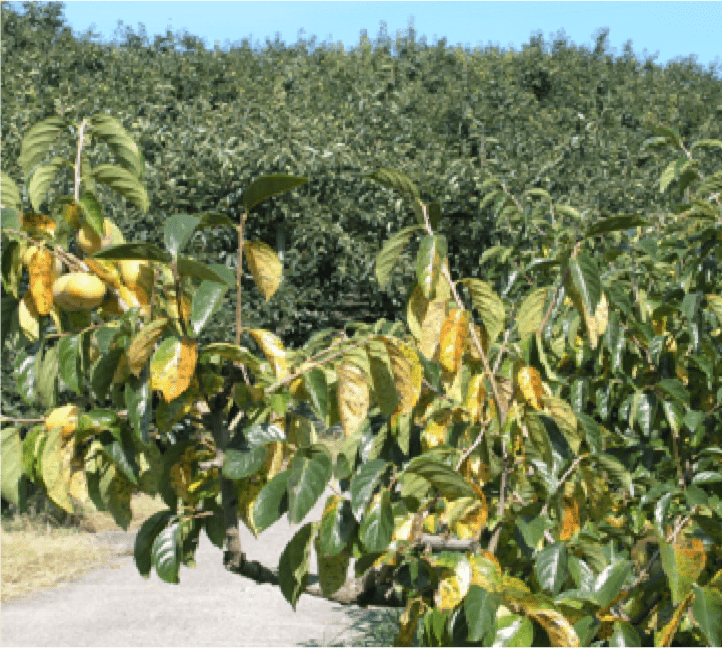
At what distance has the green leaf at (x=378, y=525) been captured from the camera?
48.6 inches

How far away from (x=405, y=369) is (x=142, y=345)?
1.33 feet

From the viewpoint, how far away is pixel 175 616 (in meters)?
4.42

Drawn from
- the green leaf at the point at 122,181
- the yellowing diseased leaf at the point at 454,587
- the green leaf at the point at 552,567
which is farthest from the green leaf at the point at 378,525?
the green leaf at the point at 122,181

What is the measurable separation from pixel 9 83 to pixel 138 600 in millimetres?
7798

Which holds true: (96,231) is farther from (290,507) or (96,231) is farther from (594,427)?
(594,427)

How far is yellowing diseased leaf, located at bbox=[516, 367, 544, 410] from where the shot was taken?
4.88 ft

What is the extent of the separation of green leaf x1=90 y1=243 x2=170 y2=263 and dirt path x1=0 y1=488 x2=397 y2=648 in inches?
127

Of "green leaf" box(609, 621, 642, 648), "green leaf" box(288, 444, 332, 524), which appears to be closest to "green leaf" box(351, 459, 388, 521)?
"green leaf" box(288, 444, 332, 524)

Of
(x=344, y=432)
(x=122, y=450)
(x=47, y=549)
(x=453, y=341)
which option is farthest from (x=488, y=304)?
(x=47, y=549)

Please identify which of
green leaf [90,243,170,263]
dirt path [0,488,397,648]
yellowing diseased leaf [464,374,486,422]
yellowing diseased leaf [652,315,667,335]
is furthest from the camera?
dirt path [0,488,397,648]

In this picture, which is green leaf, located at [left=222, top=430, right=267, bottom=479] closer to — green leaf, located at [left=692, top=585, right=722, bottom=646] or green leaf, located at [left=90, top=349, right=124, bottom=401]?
green leaf, located at [left=90, top=349, right=124, bottom=401]

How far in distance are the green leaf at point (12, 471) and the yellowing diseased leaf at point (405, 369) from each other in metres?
0.67

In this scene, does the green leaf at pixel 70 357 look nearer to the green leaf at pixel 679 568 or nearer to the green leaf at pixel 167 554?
the green leaf at pixel 167 554

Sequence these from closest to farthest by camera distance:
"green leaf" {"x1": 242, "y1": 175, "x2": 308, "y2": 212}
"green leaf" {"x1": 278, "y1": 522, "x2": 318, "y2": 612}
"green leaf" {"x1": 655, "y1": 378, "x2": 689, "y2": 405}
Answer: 1. "green leaf" {"x1": 242, "y1": 175, "x2": 308, "y2": 212}
2. "green leaf" {"x1": 278, "y1": 522, "x2": 318, "y2": 612}
3. "green leaf" {"x1": 655, "y1": 378, "x2": 689, "y2": 405}
